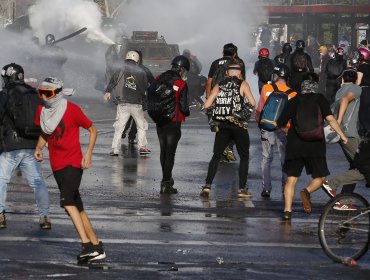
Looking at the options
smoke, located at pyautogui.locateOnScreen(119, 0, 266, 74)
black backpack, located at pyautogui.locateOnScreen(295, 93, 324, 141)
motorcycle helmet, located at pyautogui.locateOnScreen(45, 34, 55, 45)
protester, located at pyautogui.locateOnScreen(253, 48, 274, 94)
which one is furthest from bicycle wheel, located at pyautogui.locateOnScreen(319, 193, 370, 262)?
smoke, located at pyautogui.locateOnScreen(119, 0, 266, 74)

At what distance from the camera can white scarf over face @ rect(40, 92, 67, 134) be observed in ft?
35.4

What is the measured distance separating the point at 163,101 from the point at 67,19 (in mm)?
41018

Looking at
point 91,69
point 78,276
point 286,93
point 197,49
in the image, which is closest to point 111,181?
point 286,93

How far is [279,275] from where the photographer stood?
33.0ft

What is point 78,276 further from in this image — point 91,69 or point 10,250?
point 91,69

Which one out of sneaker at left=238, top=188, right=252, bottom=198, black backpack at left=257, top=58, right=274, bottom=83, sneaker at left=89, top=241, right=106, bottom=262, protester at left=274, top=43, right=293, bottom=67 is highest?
protester at left=274, top=43, right=293, bottom=67

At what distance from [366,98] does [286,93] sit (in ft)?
3.26

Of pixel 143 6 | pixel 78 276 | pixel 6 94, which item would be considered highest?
pixel 143 6

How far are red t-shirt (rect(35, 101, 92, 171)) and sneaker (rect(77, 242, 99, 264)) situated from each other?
72 cm

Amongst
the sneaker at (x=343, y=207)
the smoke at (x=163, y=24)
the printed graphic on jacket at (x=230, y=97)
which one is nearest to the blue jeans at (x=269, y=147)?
the printed graphic on jacket at (x=230, y=97)

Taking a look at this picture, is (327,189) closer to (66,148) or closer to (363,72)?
(363,72)

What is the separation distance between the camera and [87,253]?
10.5 metres

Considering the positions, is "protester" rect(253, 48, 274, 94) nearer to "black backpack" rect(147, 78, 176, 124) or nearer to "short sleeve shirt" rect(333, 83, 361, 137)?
"black backpack" rect(147, 78, 176, 124)

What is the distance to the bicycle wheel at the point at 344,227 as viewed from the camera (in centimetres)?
1077
